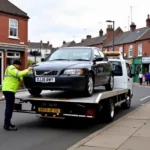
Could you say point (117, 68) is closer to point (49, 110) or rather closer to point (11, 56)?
point (49, 110)

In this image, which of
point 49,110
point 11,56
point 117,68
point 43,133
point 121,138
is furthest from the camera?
point 11,56

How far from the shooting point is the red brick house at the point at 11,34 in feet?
87.9

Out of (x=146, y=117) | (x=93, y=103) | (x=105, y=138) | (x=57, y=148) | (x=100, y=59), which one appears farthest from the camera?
(x=146, y=117)

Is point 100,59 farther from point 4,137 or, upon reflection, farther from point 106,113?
point 4,137

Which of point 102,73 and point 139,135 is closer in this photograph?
point 139,135

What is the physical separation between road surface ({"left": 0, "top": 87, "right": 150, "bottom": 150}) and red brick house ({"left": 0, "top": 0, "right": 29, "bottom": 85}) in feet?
52.7

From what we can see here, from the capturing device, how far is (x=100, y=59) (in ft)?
33.3

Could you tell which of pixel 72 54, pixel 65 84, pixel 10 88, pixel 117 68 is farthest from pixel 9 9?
pixel 65 84

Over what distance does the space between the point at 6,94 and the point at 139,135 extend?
3529 mm

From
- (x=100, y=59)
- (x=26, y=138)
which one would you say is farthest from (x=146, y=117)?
(x=26, y=138)

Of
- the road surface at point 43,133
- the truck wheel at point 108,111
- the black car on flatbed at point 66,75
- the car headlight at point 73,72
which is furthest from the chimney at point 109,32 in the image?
the car headlight at point 73,72

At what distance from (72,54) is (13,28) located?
18.9 meters

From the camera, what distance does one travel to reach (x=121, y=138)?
7.79 meters

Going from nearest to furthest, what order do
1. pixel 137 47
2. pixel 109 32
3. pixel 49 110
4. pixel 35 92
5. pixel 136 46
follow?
1. pixel 49 110
2. pixel 35 92
3. pixel 137 47
4. pixel 136 46
5. pixel 109 32
